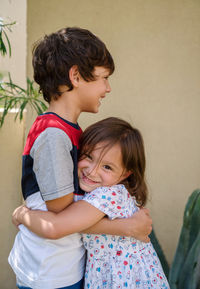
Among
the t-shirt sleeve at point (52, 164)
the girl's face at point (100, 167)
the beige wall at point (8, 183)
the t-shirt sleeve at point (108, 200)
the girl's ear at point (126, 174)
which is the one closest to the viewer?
the t-shirt sleeve at point (52, 164)

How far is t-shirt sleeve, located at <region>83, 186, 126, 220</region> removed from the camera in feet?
4.45

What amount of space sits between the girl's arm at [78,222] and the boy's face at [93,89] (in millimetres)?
442

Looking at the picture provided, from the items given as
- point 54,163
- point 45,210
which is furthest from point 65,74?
point 45,210

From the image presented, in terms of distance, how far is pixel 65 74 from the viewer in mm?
1462

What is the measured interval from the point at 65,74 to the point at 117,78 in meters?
1.98

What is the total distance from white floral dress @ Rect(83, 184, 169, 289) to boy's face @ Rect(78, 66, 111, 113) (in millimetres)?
376

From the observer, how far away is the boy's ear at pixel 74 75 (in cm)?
146

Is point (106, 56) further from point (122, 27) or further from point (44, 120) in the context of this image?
point (122, 27)

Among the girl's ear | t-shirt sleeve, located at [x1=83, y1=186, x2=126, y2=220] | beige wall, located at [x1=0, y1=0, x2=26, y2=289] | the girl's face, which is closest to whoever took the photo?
t-shirt sleeve, located at [x1=83, y1=186, x2=126, y2=220]

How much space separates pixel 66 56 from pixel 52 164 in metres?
0.48

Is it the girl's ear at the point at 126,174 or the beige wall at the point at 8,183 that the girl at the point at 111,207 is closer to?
the girl's ear at the point at 126,174

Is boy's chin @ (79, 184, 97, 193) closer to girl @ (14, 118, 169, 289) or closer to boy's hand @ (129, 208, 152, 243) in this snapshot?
girl @ (14, 118, 169, 289)

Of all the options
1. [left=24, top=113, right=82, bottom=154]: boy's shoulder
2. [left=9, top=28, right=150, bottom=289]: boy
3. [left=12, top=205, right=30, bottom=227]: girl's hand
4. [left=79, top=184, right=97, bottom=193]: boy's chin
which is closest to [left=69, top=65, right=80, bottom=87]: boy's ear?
[left=9, top=28, right=150, bottom=289]: boy

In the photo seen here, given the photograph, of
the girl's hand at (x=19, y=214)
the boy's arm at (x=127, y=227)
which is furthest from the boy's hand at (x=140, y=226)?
the girl's hand at (x=19, y=214)
